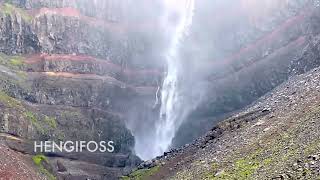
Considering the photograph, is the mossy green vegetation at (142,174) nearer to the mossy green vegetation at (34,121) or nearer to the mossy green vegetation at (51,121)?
the mossy green vegetation at (34,121)

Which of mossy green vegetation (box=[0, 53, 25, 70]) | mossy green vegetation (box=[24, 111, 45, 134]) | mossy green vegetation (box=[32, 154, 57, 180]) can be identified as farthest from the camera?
mossy green vegetation (box=[0, 53, 25, 70])

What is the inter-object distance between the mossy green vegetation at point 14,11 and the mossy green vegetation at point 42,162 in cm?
3759

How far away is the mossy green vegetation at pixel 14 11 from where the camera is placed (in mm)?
106688

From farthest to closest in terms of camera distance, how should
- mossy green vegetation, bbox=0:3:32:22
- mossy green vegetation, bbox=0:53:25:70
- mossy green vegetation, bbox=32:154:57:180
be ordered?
mossy green vegetation, bbox=0:3:32:22 → mossy green vegetation, bbox=0:53:25:70 → mossy green vegetation, bbox=32:154:57:180

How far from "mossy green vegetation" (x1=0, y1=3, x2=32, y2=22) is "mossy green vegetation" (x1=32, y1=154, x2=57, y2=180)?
3759 cm

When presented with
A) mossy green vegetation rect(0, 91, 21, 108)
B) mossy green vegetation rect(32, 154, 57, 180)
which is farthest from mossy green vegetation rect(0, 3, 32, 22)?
mossy green vegetation rect(32, 154, 57, 180)

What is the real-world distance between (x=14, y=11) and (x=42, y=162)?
41442 mm

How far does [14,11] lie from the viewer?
108 meters

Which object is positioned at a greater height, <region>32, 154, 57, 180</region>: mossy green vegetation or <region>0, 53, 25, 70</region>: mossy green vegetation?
<region>0, 53, 25, 70</region>: mossy green vegetation

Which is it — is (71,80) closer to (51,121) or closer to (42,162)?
(51,121)

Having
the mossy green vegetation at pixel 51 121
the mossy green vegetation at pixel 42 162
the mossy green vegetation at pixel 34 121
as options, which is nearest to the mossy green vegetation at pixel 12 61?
the mossy green vegetation at pixel 51 121

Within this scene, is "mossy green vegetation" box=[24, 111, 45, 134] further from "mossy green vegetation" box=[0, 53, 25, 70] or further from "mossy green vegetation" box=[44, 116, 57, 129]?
"mossy green vegetation" box=[0, 53, 25, 70]

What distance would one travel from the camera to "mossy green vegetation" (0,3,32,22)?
106688mm

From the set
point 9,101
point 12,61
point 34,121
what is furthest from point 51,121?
point 12,61
